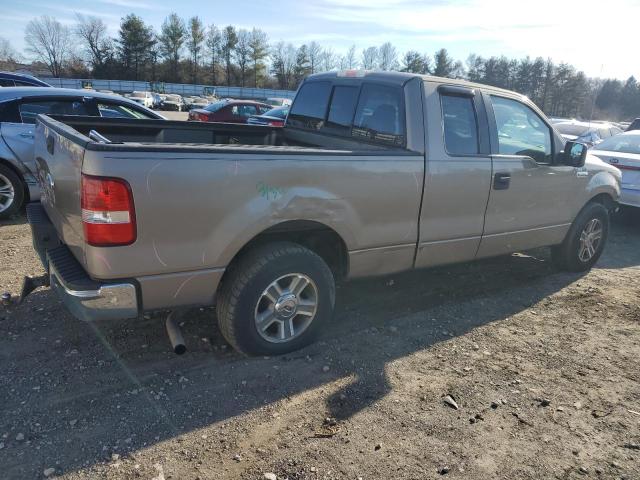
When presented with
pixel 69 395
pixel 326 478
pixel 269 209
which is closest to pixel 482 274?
pixel 269 209

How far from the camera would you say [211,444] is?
2.69 meters

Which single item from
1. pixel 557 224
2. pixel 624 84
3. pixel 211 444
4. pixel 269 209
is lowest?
pixel 211 444

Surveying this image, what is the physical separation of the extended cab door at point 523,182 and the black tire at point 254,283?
6.28ft

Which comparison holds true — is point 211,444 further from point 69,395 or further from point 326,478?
point 69,395

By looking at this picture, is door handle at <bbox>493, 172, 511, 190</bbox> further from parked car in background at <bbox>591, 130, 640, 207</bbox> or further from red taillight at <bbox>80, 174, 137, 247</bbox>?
parked car in background at <bbox>591, 130, 640, 207</bbox>

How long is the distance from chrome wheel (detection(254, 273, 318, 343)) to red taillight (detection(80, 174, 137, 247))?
39.8 inches

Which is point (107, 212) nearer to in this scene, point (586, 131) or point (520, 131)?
point (520, 131)

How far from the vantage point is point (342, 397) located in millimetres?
3166

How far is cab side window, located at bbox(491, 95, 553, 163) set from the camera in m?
4.55

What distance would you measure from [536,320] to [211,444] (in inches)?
124

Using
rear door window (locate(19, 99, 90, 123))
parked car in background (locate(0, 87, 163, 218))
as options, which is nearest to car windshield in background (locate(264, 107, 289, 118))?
rear door window (locate(19, 99, 90, 123))

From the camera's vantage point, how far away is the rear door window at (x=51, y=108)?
6.70 m

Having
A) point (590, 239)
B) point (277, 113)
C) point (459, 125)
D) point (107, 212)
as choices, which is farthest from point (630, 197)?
point (277, 113)

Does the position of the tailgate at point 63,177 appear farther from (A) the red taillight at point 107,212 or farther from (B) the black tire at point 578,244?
(B) the black tire at point 578,244
